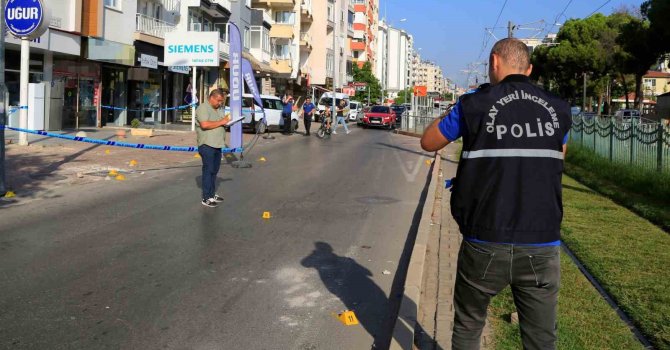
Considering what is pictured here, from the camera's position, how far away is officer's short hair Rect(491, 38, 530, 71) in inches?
121

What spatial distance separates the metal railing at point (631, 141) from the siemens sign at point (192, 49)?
550 inches

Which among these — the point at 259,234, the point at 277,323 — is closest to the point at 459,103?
the point at 277,323

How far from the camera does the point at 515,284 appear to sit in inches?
120

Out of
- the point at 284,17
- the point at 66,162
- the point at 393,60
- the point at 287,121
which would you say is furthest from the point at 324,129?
the point at 393,60

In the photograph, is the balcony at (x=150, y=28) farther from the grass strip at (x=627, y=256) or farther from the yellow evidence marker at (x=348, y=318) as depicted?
the yellow evidence marker at (x=348, y=318)

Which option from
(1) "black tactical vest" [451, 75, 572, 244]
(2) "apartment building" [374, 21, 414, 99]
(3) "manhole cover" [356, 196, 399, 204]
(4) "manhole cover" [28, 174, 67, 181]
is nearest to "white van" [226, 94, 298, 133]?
(4) "manhole cover" [28, 174, 67, 181]

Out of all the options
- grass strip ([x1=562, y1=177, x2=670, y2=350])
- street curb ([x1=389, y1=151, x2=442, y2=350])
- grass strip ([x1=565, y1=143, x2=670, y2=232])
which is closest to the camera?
street curb ([x1=389, y1=151, x2=442, y2=350])

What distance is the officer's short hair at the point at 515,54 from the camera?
3.06 m

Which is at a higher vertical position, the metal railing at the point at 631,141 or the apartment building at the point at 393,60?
the apartment building at the point at 393,60

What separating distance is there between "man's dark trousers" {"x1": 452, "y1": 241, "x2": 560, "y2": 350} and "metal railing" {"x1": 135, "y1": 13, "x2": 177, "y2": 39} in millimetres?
27312

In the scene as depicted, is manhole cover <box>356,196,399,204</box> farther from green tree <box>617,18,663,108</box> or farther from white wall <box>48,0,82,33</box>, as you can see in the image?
green tree <box>617,18,663,108</box>

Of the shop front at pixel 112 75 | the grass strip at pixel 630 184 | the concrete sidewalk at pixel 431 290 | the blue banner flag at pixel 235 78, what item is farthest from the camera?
the shop front at pixel 112 75

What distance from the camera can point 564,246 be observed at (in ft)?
26.1

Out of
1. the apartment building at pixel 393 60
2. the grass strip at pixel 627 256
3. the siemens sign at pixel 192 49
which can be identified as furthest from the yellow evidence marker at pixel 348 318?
the apartment building at pixel 393 60
